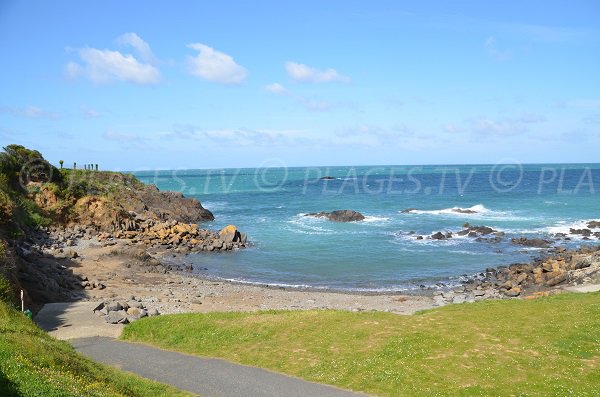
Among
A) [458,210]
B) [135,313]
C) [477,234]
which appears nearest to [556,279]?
[477,234]

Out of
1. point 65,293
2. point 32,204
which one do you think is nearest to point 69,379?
point 65,293

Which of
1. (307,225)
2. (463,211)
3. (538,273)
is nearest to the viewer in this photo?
(538,273)

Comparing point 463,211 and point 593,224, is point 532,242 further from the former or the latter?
point 463,211

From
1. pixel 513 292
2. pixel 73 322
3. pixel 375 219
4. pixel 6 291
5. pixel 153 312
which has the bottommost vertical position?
pixel 73 322

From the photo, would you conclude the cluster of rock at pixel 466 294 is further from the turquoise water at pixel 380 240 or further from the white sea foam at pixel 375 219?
the white sea foam at pixel 375 219

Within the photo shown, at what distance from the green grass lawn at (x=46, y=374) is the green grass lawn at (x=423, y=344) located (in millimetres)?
5038

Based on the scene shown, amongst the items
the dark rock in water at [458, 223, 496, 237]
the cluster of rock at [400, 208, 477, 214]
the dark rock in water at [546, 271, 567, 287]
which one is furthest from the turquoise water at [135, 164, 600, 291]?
the dark rock in water at [546, 271, 567, 287]

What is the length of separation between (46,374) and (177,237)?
46090 millimetres

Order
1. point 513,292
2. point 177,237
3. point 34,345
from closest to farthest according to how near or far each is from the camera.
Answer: point 34,345 < point 513,292 < point 177,237

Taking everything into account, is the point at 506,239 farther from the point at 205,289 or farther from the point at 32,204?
the point at 32,204

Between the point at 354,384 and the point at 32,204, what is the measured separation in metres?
51.3

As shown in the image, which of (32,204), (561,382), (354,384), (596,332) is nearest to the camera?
(561,382)

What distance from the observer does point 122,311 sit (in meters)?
28.3

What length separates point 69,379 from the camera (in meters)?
13.2
